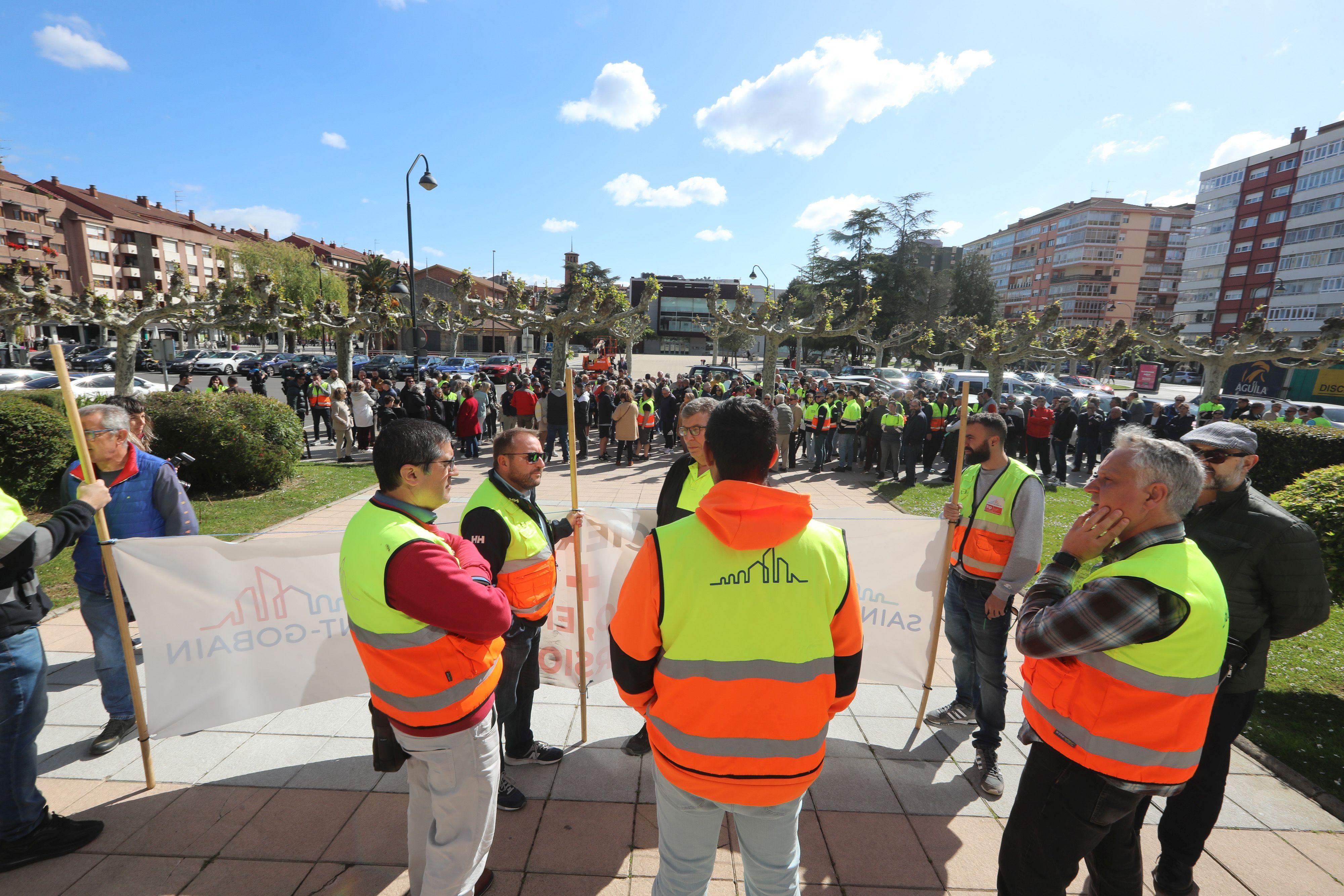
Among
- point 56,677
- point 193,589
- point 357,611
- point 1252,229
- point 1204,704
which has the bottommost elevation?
point 56,677

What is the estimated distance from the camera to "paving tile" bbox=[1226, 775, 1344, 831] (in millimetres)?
3092

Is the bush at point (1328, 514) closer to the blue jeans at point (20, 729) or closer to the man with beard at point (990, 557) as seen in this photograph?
the man with beard at point (990, 557)

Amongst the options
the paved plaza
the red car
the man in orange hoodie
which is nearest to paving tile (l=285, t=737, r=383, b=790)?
the paved plaza

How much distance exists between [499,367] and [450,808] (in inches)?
1438

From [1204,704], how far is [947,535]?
163 cm

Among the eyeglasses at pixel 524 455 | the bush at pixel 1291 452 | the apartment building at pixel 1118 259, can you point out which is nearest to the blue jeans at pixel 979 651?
the eyeglasses at pixel 524 455

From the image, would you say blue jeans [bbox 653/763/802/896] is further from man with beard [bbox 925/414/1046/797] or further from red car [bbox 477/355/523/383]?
red car [bbox 477/355/523/383]

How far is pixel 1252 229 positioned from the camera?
60094 mm

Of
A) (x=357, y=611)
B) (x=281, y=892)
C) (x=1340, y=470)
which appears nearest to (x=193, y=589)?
(x=281, y=892)

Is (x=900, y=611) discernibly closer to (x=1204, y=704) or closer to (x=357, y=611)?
(x=1204, y=704)

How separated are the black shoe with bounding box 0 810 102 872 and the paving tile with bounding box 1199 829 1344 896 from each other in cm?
517

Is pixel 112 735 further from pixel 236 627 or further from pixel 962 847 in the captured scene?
pixel 962 847

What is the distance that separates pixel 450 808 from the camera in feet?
7.35

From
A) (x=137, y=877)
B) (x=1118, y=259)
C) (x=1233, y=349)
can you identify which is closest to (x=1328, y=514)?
(x=137, y=877)
